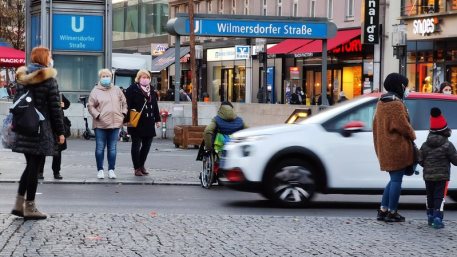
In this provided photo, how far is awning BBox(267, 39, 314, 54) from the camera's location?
47631 millimetres

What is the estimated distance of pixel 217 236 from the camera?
32.1 ft

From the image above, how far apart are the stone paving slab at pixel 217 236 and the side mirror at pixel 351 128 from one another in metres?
1.83

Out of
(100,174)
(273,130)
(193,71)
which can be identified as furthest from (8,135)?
(193,71)

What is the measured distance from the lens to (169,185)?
645 inches

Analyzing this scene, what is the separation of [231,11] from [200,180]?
43.0 m

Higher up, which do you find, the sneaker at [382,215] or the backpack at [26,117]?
the backpack at [26,117]

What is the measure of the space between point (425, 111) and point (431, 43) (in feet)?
88.0

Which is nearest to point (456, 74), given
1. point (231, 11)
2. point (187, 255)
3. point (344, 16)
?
point (344, 16)

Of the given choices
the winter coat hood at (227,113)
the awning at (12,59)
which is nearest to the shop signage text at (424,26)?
the awning at (12,59)

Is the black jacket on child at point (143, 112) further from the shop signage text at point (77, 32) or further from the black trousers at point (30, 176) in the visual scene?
the shop signage text at point (77, 32)

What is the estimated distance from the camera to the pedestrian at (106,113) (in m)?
16.3

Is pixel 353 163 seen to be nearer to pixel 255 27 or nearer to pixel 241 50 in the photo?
pixel 255 27

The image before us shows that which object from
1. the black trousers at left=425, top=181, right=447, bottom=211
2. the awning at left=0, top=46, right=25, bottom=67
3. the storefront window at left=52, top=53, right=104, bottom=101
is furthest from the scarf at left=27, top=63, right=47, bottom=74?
the awning at left=0, top=46, right=25, bottom=67

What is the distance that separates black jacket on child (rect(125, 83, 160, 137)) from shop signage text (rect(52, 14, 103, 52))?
11704mm
